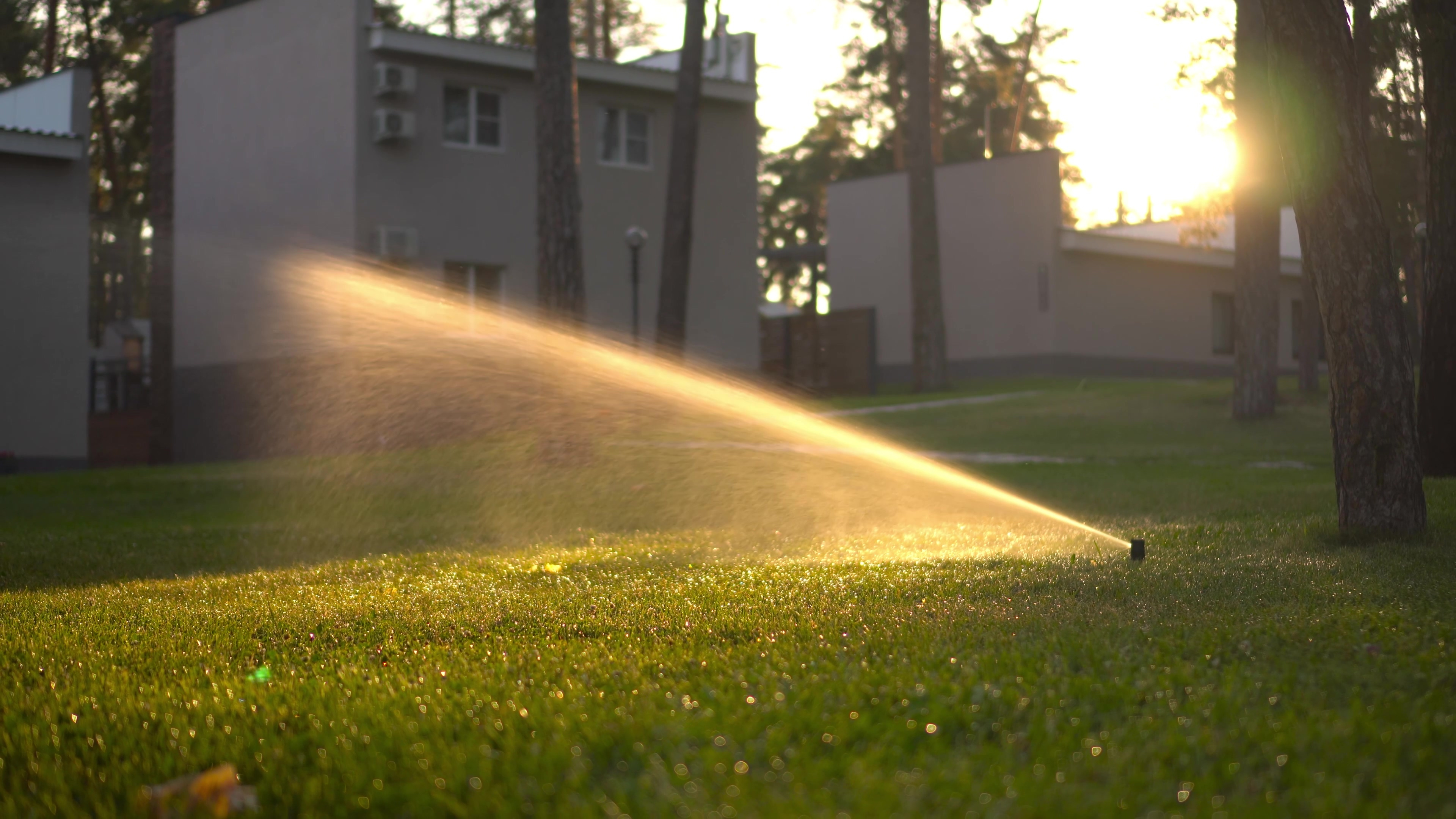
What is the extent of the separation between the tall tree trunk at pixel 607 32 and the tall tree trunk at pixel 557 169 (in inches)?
776

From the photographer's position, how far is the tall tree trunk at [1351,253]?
7102 millimetres

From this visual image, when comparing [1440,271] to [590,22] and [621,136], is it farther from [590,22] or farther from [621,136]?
[590,22]

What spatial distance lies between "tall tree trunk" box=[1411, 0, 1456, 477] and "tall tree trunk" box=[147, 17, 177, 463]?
21753 mm

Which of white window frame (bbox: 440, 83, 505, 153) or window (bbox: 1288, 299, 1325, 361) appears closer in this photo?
white window frame (bbox: 440, 83, 505, 153)

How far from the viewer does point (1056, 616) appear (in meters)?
5.12

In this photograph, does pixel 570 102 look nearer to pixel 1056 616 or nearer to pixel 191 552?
pixel 191 552

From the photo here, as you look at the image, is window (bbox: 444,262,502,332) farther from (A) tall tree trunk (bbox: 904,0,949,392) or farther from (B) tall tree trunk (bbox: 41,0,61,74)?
(B) tall tree trunk (bbox: 41,0,61,74)

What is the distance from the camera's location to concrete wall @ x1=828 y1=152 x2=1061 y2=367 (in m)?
29.8

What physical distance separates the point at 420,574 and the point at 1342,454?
5016mm

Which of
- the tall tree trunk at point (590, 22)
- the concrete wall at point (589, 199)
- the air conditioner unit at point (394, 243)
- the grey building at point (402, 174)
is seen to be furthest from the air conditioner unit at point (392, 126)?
the tall tree trunk at point (590, 22)

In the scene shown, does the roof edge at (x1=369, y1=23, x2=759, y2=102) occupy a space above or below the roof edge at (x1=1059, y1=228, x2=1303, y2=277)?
above

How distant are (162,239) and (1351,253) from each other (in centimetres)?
2385

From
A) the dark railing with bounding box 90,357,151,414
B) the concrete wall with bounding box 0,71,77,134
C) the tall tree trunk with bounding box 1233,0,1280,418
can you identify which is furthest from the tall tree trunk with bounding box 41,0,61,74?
the tall tree trunk with bounding box 1233,0,1280,418

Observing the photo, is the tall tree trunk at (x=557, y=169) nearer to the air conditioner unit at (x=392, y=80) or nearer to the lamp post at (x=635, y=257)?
the air conditioner unit at (x=392, y=80)
